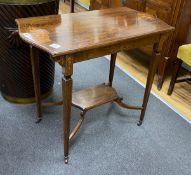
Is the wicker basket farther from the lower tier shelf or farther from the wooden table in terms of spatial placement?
the lower tier shelf

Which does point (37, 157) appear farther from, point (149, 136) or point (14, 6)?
point (14, 6)

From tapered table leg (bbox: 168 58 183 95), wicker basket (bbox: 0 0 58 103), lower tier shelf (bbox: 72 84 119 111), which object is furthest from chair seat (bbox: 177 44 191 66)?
wicker basket (bbox: 0 0 58 103)

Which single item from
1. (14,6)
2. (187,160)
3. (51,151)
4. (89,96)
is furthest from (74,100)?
(187,160)

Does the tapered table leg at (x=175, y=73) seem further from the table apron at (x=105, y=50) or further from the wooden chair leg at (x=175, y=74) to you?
the table apron at (x=105, y=50)

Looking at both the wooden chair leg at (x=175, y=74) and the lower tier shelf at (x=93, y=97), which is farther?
the wooden chair leg at (x=175, y=74)

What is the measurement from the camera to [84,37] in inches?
49.1

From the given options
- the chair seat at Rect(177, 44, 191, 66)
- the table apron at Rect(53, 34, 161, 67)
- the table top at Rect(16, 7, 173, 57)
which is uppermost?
the table top at Rect(16, 7, 173, 57)

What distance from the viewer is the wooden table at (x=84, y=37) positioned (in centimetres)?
116

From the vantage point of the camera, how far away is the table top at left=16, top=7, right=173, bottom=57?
1157 millimetres

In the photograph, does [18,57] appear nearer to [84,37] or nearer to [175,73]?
[84,37]

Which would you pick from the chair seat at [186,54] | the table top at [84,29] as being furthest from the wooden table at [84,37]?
the chair seat at [186,54]

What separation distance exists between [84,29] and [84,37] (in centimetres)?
11

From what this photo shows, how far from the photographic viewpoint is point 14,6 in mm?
1508

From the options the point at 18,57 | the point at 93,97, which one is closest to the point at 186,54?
the point at 93,97
